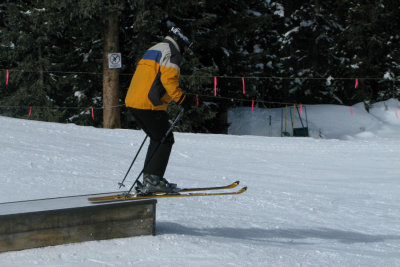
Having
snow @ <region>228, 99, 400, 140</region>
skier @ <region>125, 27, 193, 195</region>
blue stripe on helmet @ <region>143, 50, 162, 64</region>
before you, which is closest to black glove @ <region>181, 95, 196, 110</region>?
skier @ <region>125, 27, 193, 195</region>

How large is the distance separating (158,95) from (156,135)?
43 cm

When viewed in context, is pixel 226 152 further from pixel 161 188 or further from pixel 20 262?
pixel 20 262

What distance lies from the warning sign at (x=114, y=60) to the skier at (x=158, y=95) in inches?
430

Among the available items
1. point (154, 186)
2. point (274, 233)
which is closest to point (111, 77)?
point (274, 233)

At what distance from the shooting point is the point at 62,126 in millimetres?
14594

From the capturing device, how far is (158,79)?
212 inches

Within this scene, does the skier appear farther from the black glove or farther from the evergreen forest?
the evergreen forest

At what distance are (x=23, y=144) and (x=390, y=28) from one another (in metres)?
21.0

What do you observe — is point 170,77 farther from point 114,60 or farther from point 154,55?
point 114,60

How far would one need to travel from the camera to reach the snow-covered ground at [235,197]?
495 cm

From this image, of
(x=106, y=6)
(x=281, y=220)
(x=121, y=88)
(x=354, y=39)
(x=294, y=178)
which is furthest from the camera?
(x=354, y=39)

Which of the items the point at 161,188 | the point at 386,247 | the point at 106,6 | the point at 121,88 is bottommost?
the point at 386,247

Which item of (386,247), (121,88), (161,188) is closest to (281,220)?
(386,247)

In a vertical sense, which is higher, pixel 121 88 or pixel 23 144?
pixel 121 88
